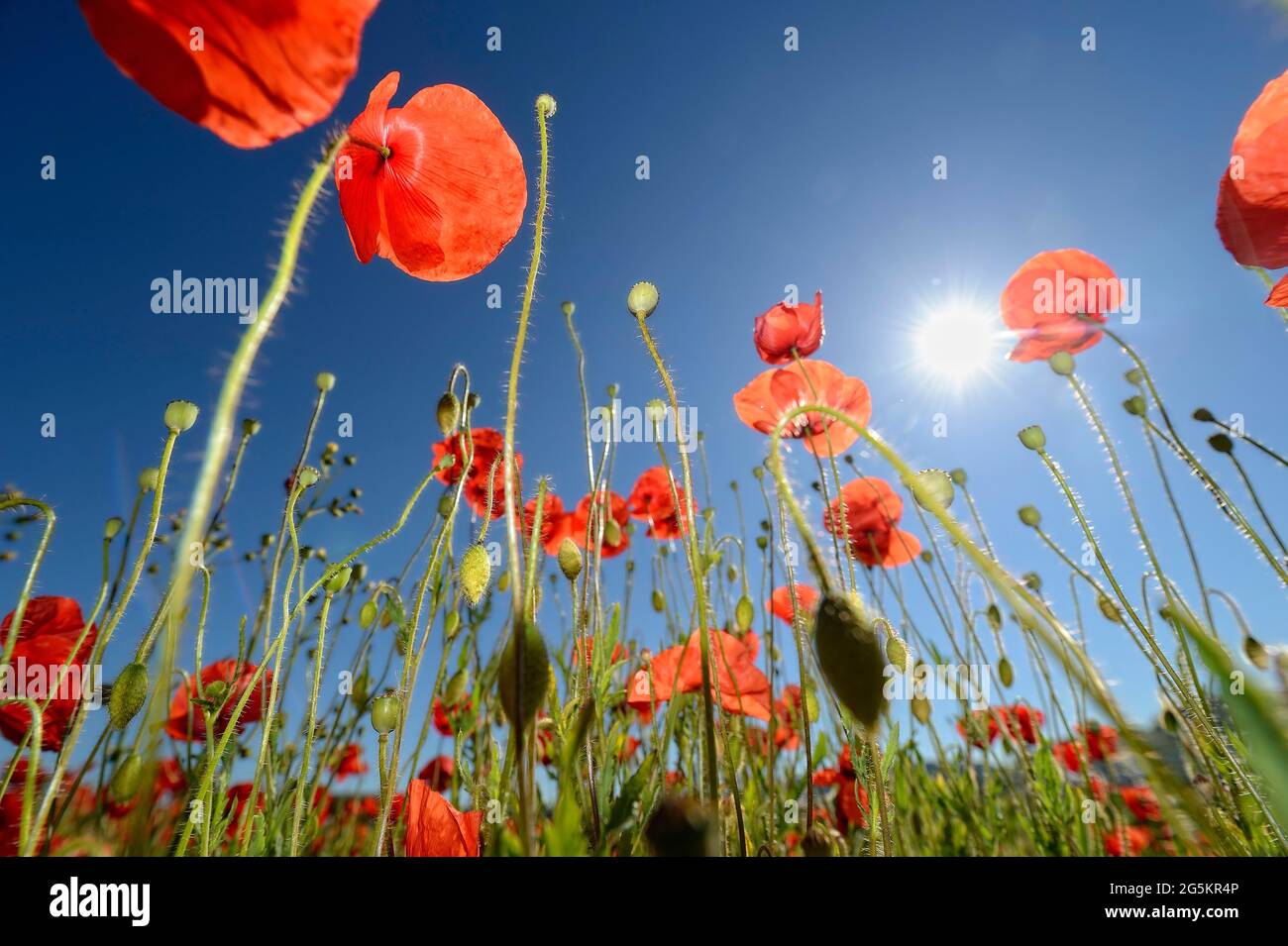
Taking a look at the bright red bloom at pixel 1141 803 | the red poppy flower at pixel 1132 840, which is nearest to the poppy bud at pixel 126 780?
the red poppy flower at pixel 1132 840

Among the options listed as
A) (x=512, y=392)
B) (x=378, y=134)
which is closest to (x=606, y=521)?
(x=378, y=134)

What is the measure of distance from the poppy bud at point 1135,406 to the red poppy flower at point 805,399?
56 centimetres

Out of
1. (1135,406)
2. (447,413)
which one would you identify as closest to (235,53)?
(447,413)

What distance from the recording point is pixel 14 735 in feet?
4.31

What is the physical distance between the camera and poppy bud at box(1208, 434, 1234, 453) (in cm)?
142

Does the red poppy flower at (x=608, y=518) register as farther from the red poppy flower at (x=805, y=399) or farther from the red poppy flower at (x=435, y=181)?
the red poppy flower at (x=435, y=181)

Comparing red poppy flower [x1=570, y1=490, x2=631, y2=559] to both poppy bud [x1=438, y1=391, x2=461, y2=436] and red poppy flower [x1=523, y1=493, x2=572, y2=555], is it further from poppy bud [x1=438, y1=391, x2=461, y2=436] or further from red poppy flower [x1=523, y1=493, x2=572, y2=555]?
poppy bud [x1=438, y1=391, x2=461, y2=436]

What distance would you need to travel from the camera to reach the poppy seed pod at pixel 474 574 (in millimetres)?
691

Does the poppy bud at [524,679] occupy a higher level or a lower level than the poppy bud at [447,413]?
lower

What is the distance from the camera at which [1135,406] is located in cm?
142

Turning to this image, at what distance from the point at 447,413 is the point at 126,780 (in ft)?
2.46
